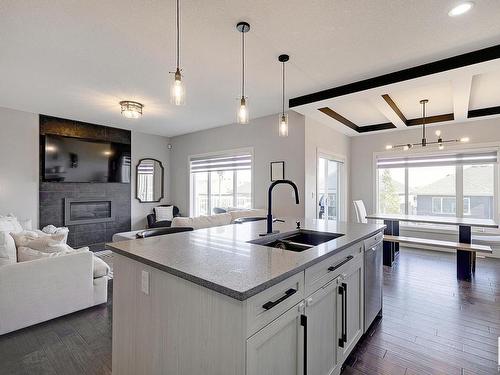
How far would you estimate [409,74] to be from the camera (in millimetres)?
3076

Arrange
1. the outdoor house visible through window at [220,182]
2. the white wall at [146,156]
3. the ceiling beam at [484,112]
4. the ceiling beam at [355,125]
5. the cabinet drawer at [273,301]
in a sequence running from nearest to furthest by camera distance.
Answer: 1. the cabinet drawer at [273,301]
2. the ceiling beam at [484,112]
3. the ceiling beam at [355,125]
4. the outdoor house visible through window at [220,182]
5. the white wall at [146,156]

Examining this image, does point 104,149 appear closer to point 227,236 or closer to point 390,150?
point 227,236

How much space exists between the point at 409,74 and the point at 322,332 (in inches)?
121

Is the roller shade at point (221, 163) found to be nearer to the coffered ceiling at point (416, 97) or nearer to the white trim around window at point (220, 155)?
the white trim around window at point (220, 155)

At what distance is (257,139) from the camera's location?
530cm

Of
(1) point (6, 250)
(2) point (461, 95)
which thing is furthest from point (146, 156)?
(2) point (461, 95)

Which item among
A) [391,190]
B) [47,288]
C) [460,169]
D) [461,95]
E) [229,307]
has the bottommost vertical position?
[47,288]

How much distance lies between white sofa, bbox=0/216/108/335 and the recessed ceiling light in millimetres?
4091

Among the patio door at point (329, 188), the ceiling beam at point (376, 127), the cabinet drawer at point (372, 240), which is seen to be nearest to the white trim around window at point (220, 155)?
the patio door at point (329, 188)

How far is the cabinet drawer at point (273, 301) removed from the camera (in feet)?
3.34

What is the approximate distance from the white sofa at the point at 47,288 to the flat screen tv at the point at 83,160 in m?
3.37

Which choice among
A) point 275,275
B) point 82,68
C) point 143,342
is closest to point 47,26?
point 82,68

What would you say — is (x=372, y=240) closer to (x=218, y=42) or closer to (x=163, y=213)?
(x=218, y=42)

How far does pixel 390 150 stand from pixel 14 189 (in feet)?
25.3
